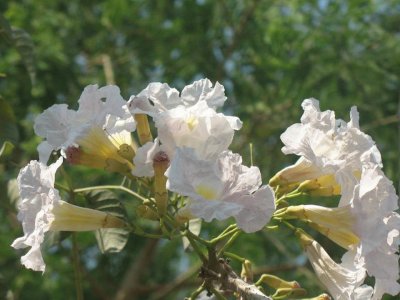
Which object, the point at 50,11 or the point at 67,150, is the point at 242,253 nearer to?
the point at 50,11

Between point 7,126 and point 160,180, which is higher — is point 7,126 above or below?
below

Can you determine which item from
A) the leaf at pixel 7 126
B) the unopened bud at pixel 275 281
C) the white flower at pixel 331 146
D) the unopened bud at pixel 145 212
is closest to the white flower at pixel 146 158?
the unopened bud at pixel 145 212

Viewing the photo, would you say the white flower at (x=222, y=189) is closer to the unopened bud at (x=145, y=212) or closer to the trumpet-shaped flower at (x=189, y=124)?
the trumpet-shaped flower at (x=189, y=124)

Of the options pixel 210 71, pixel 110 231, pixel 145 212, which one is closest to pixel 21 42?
pixel 110 231

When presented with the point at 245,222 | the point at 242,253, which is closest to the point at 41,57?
the point at 242,253

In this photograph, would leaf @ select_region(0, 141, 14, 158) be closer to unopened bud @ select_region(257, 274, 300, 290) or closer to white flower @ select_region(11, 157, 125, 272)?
white flower @ select_region(11, 157, 125, 272)

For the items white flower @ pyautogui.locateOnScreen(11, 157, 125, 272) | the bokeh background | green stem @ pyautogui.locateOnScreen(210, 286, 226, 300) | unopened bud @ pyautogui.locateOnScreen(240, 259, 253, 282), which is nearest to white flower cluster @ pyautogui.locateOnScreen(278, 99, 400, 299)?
unopened bud @ pyautogui.locateOnScreen(240, 259, 253, 282)

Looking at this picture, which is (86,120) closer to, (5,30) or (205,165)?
(205,165)
